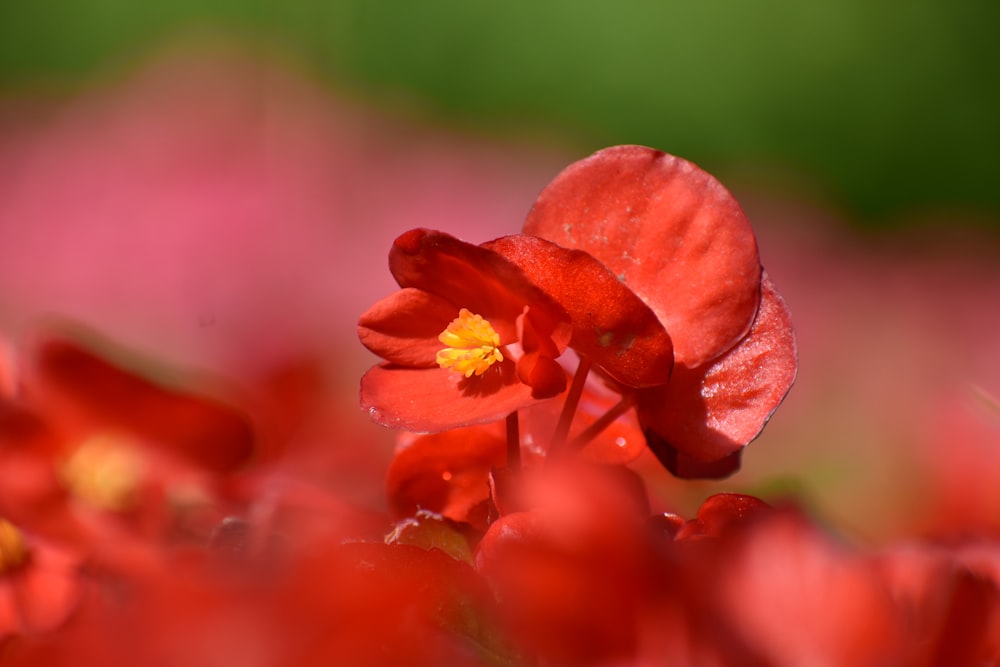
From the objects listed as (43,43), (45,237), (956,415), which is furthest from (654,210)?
(43,43)

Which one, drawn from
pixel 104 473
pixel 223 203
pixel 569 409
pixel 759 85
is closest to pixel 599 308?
pixel 569 409

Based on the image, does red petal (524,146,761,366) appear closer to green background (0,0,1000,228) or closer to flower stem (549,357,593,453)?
flower stem (549,357,593,453)

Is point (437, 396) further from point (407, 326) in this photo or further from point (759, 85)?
point (759, 85)

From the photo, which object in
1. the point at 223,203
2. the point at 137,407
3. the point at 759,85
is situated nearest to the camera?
the point at 137,407

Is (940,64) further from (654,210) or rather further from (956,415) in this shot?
(654,210)

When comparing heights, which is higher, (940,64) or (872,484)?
(940,64)
